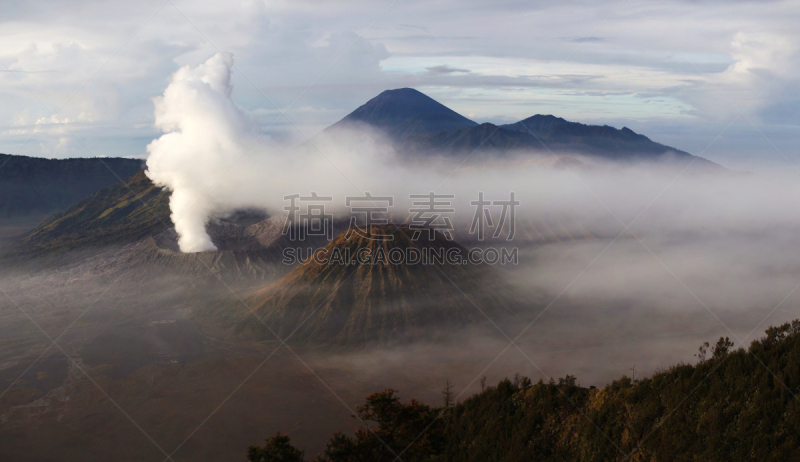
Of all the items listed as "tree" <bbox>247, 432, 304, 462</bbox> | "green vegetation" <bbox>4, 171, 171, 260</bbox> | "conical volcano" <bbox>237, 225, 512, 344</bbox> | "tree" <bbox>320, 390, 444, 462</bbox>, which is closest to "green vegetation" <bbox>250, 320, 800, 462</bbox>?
"tree" <bbox>320, 390, 444, 462</bbox>

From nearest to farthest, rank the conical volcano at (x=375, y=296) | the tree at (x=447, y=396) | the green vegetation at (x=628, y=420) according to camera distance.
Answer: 1. the green vegetation at (x=628, y=420)
2. the tree at (x=447, y=396)
3. the conical volcano at (x=375, y=296)

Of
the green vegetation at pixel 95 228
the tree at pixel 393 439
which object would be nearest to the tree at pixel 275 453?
the tree at pixel 393 439

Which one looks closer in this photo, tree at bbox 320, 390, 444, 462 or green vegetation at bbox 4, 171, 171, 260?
tree at bbox 320, 390, 444, 462

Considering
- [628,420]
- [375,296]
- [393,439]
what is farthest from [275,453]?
[375,296]

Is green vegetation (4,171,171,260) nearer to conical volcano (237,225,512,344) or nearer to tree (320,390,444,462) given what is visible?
conical volcano (237,225,512,344)

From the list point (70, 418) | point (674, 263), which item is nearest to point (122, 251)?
point (70, 418)

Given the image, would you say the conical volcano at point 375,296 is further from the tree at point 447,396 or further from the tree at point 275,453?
the tree at point 275,453
